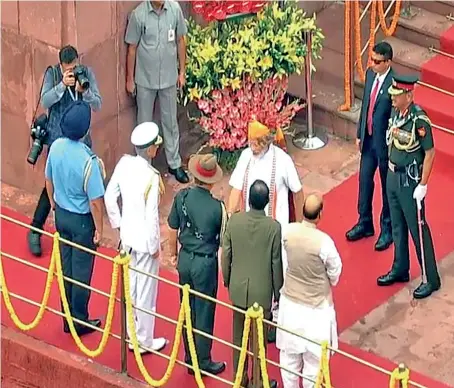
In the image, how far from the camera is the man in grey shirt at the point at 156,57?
14.6 metres

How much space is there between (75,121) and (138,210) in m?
0.77

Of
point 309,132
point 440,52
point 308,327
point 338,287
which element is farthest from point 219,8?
point 308,327

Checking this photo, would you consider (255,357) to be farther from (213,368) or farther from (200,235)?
(200,235)

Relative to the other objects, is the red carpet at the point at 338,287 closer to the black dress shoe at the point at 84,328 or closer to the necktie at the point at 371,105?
the black dress shoe at the point at 84,328

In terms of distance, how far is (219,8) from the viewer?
15164mm

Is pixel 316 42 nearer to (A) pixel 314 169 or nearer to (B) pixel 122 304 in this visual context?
(A) pixel 314 169

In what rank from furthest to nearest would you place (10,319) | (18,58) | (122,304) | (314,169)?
(314,169) < (18,58) < (10,319) < (122,304)

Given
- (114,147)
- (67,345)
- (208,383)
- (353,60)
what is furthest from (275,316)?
(353,60)

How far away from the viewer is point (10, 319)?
535 inches

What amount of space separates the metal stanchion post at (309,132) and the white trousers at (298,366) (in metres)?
3.91

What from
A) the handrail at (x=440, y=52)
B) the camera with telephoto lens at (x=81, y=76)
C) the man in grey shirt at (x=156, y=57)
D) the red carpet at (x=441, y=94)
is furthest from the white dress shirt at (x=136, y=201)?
the handrail at (x=440, y=52)

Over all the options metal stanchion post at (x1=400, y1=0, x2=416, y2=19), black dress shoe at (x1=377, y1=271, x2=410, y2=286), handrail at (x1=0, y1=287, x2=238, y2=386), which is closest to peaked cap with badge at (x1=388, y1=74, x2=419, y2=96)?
black dress shoe at (x1=377, y1=271, x2=410, y2=286)

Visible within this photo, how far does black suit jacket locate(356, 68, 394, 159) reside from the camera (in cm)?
1377

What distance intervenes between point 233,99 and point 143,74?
0.92m
